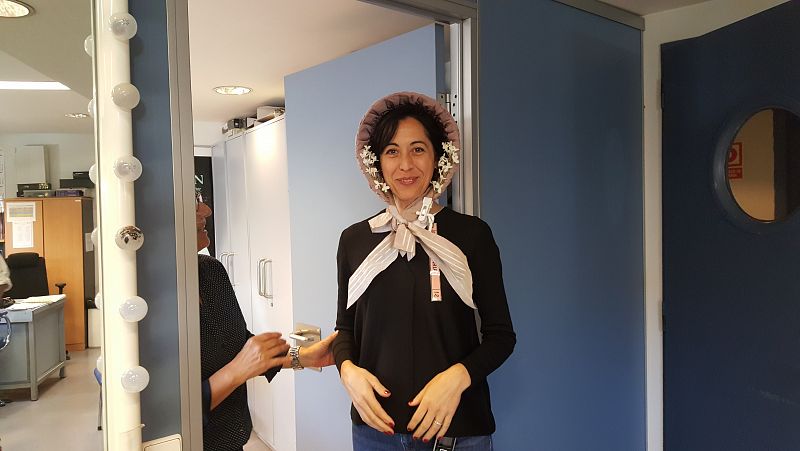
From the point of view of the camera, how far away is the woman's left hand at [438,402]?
1014 mm

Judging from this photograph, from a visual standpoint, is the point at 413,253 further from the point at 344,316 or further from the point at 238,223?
the point at 238,223

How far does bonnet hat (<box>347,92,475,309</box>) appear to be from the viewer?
111cm

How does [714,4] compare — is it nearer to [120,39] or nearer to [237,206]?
[120,39]

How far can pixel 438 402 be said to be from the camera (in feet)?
3.32

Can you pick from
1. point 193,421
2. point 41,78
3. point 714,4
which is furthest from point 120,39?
point 714,4

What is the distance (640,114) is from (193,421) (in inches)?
72.4

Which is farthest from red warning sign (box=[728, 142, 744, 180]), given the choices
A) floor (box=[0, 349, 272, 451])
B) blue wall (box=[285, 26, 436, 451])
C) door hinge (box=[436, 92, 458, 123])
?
floor (box=[0, 349, 272, 451])

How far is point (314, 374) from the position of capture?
206 cm

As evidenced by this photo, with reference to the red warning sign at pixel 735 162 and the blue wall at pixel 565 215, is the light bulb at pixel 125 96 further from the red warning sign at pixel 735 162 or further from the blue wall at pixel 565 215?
the red warning sign at pixel 735 162

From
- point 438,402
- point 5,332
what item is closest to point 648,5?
point 438,402

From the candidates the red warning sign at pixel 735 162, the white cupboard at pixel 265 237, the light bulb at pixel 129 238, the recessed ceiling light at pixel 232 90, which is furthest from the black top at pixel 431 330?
the recessed ceiling light at pixel 232 90

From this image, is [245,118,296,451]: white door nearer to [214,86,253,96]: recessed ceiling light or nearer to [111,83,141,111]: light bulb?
[214,86,253,96]: recessed ceiling light

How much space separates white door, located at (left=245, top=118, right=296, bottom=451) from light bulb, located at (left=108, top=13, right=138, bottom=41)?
1.52 meters

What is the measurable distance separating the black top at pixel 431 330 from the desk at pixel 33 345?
528mm
